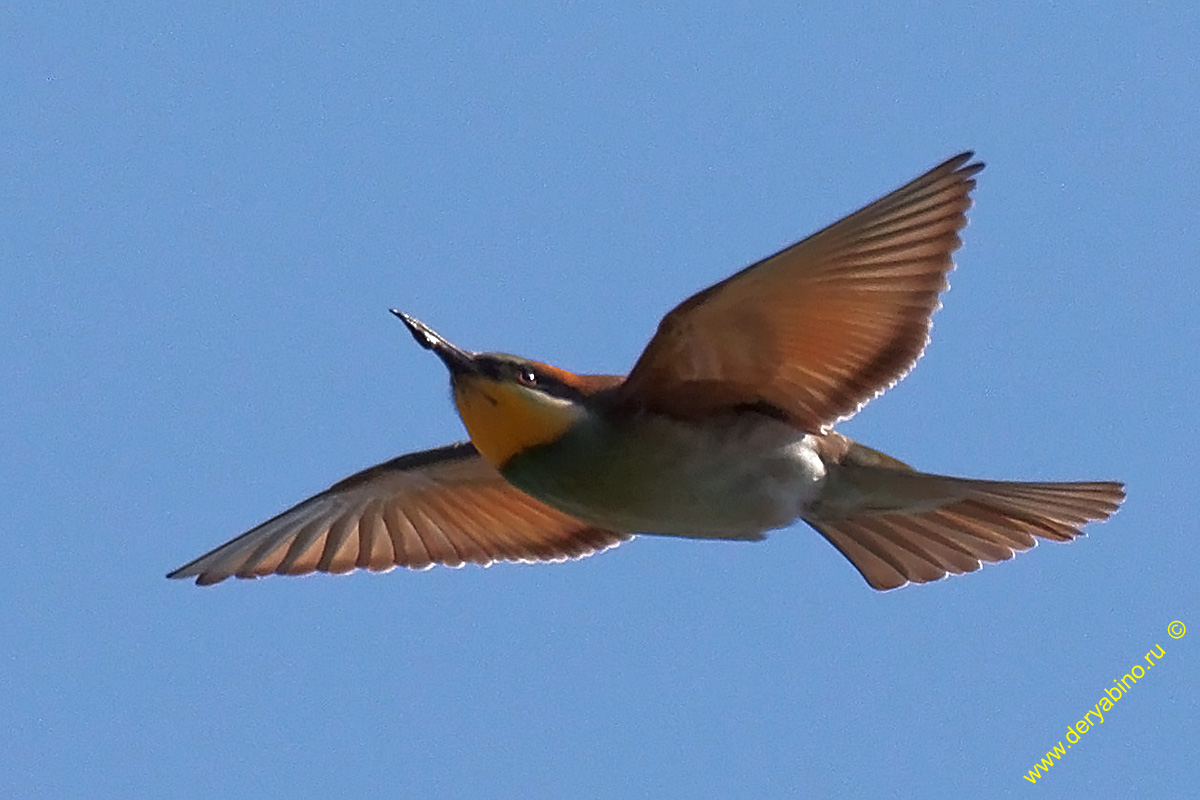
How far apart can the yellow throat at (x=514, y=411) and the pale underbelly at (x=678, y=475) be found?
0.05 metres

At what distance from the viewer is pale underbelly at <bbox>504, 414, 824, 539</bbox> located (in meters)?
5.50

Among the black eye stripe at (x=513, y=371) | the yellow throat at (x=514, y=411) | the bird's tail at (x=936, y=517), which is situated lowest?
the bird's tail at (x=936, y=517)

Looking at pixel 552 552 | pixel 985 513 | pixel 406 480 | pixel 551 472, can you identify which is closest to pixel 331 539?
pixel 406 480

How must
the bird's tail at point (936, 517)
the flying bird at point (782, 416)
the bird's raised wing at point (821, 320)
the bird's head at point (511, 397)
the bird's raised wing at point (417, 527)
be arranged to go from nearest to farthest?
the bird's raised wing at point (821, 320), the flying bird at point (782, 416), the bird's head at point (511, 397), the bird's tail at point (936, 517), the bird's raised wing at point (417, 527)

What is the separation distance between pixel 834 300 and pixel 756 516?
0.73m

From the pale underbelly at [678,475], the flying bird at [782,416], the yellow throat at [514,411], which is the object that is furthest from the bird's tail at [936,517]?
the yellow throat at [514,411]

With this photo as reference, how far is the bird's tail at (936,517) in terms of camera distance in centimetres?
574

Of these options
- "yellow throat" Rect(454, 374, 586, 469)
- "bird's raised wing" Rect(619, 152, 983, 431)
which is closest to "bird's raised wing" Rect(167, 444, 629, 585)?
"yellow throat" Rect(454, 374, 586, 469)

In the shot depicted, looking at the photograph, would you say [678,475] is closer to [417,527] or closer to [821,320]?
[821,320]

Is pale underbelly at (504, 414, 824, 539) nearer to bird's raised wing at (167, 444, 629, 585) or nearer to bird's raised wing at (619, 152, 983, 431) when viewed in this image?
bird's raised wing at (619, 152, 983, 431)

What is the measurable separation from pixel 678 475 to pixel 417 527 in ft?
5.32

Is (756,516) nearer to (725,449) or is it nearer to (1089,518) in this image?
(725,449)

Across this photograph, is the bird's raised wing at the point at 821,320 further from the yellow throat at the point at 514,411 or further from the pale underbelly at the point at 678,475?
the yellow throat at the point at 514,411

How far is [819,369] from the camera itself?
5.61 metres
